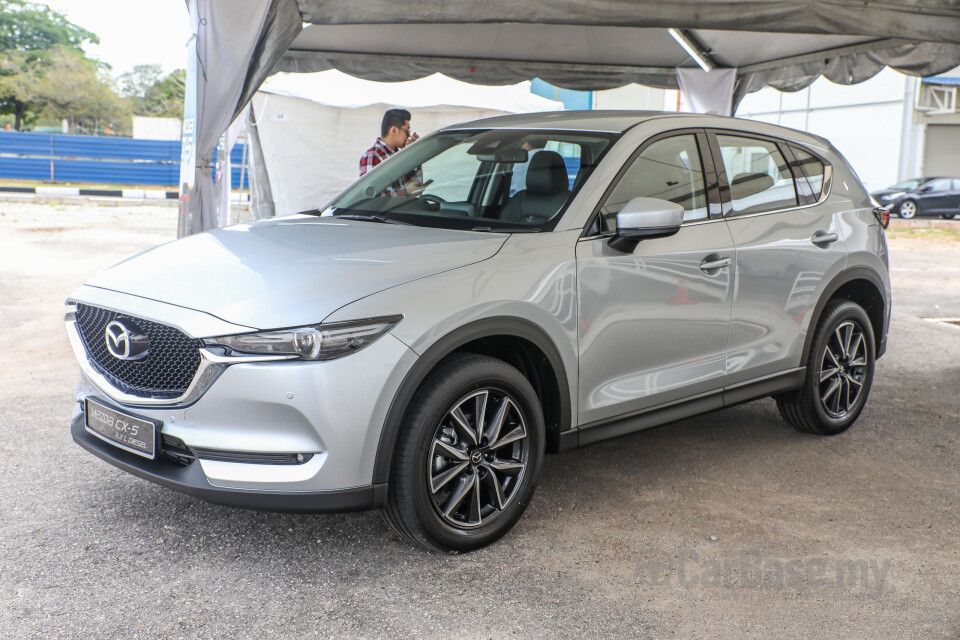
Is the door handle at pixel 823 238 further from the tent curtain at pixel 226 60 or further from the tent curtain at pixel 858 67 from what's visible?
the tent curtain at pixel 226 60

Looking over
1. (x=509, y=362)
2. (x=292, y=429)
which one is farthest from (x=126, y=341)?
(x=509, y=362)

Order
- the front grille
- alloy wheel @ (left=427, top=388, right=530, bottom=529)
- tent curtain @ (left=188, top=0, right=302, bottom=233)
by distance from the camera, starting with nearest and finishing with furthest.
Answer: the front grille
alloy wheel @ (left=427, top=388, right=530, bottom=529)
tent curtain @ (left=188, top=0, right=302, bottom=233)

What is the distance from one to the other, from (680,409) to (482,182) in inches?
55.4

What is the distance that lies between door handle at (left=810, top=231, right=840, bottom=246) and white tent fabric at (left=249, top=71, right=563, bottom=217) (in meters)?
12.3

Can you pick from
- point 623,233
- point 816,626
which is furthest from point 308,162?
point 816,626

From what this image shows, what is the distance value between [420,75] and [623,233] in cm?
675

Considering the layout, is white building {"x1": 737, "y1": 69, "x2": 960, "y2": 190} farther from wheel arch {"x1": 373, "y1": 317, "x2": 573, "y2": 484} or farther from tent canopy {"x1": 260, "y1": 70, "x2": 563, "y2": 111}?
wheel arch {"x1": 373, "y1": 317, "x2": 573, "y2": 484}

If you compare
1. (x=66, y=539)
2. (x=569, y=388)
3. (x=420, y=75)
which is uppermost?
(x=420, y=75)

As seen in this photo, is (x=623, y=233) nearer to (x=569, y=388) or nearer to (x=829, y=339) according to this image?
(x=569, y=388)

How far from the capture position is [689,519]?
388 cm

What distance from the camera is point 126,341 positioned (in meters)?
3.16

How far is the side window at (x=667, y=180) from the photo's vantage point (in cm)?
388

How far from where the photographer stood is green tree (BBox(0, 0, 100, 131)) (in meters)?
51.4

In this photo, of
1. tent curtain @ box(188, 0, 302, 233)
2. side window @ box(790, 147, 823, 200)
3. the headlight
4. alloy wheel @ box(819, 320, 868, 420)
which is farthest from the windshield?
tent curtain @ box(188, 0, 302, 233)
